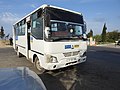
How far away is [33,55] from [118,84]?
429 cm

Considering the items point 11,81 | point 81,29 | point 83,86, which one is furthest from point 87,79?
point 11,81

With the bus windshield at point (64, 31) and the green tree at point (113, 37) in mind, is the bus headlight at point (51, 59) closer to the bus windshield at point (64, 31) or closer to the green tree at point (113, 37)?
the bus windshield at point (64, 31)

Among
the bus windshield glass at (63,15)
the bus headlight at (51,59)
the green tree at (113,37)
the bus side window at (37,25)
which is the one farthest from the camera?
the green tree at (113,37)

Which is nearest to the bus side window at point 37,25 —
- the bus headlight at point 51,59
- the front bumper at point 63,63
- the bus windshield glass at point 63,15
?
the bus windshield glass at point 63,15

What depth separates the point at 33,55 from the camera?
848cm

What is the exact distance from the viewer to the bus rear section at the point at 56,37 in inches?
271

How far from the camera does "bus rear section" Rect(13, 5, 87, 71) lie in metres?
6.89

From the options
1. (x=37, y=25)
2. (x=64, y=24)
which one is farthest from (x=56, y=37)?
(x=37, y=25)

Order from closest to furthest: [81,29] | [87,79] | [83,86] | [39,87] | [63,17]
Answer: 1. [39,87]
2. [83,86]
3. [87,79]
4. [63,17]
5. [81,29]

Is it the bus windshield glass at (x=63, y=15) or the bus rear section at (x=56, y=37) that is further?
the bus windshield glass at (x=63, y=15)

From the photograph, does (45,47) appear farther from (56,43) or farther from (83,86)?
(83,86)

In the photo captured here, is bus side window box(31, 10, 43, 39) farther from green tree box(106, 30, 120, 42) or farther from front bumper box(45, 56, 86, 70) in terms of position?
green tree box(106, 30, 120, 42)

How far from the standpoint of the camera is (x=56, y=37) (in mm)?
7012

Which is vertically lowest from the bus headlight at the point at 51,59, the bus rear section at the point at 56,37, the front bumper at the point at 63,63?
the front bumper at the point at 63,63
